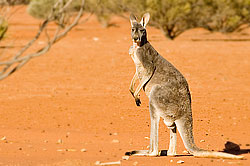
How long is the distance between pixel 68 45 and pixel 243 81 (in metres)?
11.0

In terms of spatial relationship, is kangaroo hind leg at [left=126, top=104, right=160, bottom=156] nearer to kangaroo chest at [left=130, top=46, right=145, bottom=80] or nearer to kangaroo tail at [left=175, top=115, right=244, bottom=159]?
kangaroo tail at [left=175, top=115, right=244, bottom=159]

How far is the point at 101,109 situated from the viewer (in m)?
10.8

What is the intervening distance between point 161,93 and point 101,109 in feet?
15.6

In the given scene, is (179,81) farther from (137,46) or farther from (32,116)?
(32,116)

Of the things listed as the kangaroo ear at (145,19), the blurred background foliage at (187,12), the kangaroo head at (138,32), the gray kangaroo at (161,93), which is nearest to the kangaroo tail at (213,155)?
the gray kangaroo at (161,93)

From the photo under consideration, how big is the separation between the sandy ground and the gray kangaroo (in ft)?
0.66

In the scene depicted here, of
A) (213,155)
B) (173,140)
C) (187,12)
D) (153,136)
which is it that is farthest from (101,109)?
(187,12)

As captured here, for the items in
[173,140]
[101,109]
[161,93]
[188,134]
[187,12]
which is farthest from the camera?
[187,12]

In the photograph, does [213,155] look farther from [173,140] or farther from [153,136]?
[153,136]

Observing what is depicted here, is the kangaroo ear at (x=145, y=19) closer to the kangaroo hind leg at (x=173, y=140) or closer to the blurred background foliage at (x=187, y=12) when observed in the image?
the kangaroo hind leg at (x=173, y=140)

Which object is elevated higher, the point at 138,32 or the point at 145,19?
the point at 145,19

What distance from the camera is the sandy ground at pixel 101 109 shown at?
6.91 m

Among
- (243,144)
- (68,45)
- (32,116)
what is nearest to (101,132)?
(32,116)

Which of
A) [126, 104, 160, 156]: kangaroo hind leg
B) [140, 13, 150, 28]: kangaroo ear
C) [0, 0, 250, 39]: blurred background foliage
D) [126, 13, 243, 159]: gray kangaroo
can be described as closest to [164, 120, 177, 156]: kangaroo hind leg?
[126, 13, 243, 159]: gray kangaroo
